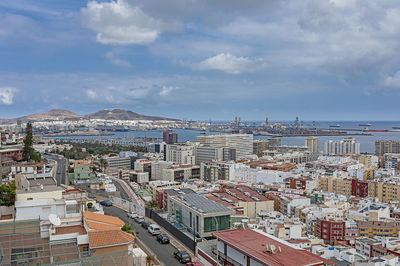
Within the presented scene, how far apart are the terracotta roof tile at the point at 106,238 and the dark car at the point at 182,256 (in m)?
3.21

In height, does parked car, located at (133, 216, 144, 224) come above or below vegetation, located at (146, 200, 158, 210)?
above

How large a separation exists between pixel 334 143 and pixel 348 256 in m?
31.5

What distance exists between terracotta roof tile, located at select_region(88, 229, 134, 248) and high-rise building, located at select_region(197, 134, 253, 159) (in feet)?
90.3

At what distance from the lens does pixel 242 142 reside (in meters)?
33.2

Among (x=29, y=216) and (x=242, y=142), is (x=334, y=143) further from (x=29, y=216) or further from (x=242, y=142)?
(x=29, y=216)

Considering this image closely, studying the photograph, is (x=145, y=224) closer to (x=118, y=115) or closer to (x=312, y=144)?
(x=312, y=144)

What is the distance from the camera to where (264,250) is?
4.93 metres

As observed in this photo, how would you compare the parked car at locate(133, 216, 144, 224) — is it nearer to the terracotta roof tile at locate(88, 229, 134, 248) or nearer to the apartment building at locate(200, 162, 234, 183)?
the terracotta roof tile at locate(88, 229, 134, 248)

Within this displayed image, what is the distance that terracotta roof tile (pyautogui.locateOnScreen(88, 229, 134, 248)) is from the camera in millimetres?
3627

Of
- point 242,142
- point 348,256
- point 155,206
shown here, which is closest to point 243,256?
point 348,256

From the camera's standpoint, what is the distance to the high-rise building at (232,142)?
3200cm

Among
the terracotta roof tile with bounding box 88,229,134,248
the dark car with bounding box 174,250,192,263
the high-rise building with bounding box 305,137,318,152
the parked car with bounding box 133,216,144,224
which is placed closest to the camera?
the terracotta roof tile with bounding box 88,229,134,248

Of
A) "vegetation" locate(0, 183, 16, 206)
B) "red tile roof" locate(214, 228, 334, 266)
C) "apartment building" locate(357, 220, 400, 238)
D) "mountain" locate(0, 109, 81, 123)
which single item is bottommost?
"apartment building" locate(357, 220, 400, 238)

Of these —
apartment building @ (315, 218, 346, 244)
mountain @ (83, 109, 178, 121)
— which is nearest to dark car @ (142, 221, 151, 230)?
apartment building @ (315, 218, 346, 244)
